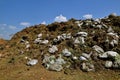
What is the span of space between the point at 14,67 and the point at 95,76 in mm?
5555

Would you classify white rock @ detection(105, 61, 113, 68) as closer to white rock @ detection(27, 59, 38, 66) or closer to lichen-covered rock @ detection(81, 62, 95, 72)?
lichen-covered rock @ detection(81, 62, 95, 72)

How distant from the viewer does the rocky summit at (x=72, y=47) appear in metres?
15.4

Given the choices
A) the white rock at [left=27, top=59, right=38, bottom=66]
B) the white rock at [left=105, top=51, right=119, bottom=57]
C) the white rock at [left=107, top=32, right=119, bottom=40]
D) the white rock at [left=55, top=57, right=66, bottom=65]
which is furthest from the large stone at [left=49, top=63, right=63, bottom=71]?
the white rock at [left=107, top=32, right=119, bottom=40]

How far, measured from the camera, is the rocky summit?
607 inches

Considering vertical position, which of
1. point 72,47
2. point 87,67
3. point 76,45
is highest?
point 76,45

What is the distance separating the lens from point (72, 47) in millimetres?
17062

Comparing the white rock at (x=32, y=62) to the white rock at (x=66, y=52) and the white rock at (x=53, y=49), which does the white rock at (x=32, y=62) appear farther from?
the white rock at (x=66, y=52)

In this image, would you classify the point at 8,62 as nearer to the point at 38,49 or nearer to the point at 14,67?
the point at 14,67

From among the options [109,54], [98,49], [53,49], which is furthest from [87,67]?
[53,49]

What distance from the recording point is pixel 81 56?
15898 millimetres

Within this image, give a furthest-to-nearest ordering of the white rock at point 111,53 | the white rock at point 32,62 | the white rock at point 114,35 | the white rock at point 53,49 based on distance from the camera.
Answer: the white rock at point 53,49
the white rock at point 114,35
the white rock at point 32,62
the white rock at point 111,53

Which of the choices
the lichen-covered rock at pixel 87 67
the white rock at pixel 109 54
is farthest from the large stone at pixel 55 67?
the white rock at pixel 109 54

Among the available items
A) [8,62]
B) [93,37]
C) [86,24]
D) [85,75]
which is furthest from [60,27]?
[85,75]

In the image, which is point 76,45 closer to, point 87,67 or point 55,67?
point 87,67
